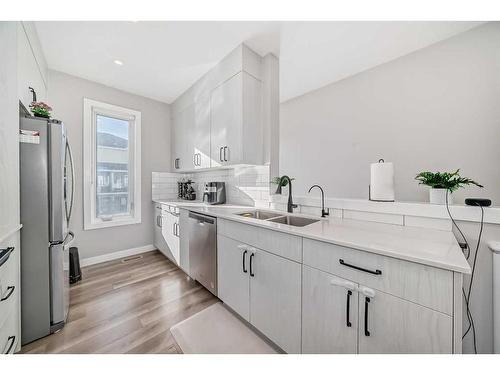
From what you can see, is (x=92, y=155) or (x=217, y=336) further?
(x=92, y=155)

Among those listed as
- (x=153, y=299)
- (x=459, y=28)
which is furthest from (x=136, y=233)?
(x=459, y=28)

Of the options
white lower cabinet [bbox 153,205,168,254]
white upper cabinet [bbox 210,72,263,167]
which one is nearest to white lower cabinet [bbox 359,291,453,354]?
white upper cabinet [bbox 210,72,263,167]

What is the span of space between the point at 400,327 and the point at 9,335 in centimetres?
216

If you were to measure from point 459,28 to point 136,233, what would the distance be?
15.1 feet

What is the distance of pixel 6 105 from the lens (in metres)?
1.21

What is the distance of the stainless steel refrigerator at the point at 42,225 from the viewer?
139 cm

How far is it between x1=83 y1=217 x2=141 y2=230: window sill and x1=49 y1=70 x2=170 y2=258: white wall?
0.20 feet

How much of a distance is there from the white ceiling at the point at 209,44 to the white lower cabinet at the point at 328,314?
80.5 inches

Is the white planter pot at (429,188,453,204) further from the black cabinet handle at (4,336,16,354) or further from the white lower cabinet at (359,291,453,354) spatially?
the black cabinet handle at (4,336,16,354)

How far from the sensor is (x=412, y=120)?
2.22m

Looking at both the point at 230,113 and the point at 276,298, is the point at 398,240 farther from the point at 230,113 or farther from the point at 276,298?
the point at 230,113

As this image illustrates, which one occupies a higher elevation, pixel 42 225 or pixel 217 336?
pixel 42 225

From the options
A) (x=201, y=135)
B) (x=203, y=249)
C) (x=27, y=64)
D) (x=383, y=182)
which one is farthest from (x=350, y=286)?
(x=27, y=64)
